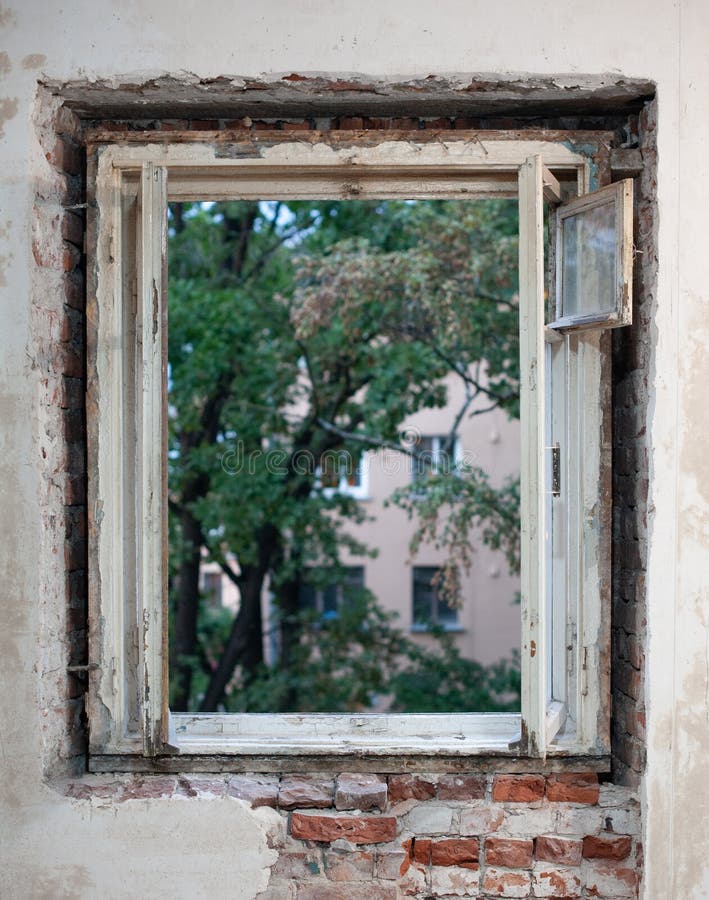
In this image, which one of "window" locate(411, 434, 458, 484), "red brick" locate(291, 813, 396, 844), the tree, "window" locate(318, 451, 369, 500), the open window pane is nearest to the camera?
the open window pane

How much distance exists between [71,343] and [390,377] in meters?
4.06

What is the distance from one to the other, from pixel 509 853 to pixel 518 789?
5.9 inches

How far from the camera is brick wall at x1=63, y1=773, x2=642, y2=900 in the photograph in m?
1.88

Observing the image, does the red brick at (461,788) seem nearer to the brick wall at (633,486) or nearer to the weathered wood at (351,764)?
the weathered wood at (351,764)

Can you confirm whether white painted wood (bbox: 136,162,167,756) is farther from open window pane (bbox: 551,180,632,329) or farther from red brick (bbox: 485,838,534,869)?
open window pane (bbox: 551,180,632,329)

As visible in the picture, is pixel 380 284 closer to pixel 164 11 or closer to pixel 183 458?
pixel 183 458

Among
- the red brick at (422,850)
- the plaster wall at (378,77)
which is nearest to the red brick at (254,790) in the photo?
the plaster wall at (378,77)

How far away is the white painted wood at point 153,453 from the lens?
186 cm

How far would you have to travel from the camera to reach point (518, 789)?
6.26 feet

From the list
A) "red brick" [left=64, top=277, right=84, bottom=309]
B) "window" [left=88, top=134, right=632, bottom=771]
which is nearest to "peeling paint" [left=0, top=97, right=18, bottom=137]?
"window" [left=88, top=134, right=632, bottom=771]

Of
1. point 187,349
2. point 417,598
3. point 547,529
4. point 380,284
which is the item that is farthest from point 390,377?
point 417,598

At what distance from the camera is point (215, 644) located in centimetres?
864

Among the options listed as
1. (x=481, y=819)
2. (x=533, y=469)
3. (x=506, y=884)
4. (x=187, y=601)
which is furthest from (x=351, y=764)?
(x=187, y=601)

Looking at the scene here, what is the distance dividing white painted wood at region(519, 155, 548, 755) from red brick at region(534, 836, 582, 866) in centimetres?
24
